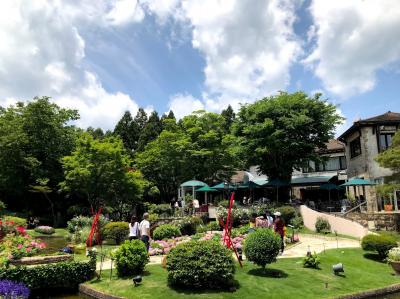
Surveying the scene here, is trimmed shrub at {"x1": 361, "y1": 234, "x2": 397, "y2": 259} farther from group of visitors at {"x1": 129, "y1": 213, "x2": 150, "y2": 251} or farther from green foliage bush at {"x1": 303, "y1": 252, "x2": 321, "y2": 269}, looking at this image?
group of visitors at {"x1": 129, "y1": 213, "x2": 150, "y2": 251}

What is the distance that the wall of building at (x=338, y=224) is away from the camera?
910 inches

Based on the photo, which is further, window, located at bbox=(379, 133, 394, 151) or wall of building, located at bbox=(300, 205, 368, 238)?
window, located at bbox=(379, 133, 394, 151)

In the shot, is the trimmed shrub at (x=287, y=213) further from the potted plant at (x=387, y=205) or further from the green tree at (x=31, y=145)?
the green tree at (x=31, y=145)

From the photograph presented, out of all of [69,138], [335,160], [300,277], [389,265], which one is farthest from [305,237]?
[69,138]

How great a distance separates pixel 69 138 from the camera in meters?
38.7

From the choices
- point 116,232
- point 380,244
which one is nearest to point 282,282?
point 380,244

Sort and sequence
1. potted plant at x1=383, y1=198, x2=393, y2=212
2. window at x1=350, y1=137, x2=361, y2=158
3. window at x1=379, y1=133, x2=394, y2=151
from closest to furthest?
potted plant at x1=383, y1=198, x2=393, y2=212 < window at x1=379, y1=133, x2=394, y2=151 < window at x1=350, y1=137, x2=361, y2=158

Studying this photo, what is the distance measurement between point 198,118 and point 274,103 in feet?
37.3

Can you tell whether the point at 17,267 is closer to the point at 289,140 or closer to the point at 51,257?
the point at 51,257

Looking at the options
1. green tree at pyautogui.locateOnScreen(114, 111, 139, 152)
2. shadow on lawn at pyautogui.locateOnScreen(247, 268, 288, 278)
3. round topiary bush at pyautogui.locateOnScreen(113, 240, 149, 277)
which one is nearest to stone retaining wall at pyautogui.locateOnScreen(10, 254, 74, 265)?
round topiary bush at pyautogui.locateOnScreen(113, 240, 149, 277)

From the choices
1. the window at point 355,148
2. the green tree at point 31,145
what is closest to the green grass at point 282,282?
the window at point 355,148

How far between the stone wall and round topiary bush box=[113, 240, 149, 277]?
1766cm

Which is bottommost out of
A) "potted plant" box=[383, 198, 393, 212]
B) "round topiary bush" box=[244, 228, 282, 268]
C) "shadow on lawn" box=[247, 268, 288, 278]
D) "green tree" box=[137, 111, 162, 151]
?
"shadow on lawn" box=[247, 268, 288, 278]

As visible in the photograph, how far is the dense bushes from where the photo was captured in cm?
1140
